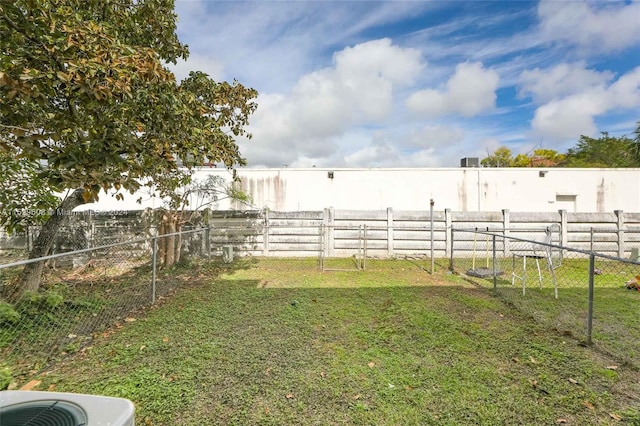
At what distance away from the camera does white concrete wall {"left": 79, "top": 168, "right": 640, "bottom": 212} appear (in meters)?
11.9

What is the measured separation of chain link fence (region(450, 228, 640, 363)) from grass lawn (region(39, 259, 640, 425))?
13.2 inches

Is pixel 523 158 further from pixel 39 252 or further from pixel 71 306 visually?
pixel 39 252

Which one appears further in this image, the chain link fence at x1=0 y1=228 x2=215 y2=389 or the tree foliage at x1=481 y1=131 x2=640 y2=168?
the tree foliage at x1=481 y1=131 x2=640 y2=168

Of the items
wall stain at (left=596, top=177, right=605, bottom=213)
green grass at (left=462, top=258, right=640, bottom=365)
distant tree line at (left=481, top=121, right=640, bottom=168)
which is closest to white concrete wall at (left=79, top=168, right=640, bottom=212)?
wall stain at (left=596, top=177, right=605, bottom=213)

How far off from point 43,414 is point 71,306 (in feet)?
14.3

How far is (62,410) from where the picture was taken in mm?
1083

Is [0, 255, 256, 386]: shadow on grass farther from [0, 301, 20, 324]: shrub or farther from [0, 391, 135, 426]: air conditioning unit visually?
[0, 391, 135, 426]: air conditioning unit

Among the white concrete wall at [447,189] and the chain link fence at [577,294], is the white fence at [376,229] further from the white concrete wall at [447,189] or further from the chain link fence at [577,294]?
the white concrete wall at [447,189]

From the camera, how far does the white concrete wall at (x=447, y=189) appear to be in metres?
11.9

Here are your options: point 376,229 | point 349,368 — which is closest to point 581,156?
point 376,229

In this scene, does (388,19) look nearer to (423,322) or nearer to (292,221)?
(292,221)

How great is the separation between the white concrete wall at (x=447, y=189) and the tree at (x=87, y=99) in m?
7.55

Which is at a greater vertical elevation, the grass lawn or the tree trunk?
the tree trunk

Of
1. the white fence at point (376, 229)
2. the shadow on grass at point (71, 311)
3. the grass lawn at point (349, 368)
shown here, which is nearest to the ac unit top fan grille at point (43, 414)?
the grass lawn at point (349, 368)
